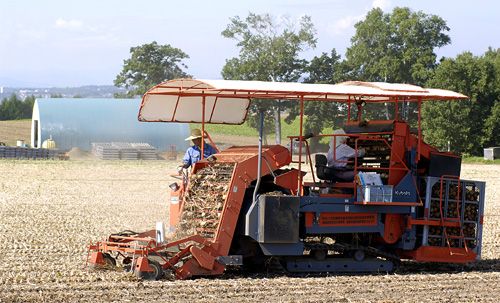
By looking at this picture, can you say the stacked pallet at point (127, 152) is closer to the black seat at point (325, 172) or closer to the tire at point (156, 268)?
the black seat at point (325, 172)

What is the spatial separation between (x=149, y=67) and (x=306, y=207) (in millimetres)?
56940

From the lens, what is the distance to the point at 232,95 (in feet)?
31.9

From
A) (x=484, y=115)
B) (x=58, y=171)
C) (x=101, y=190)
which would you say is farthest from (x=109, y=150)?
(x=484, y=115)

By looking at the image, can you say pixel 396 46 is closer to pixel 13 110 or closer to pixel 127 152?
pixel 127 152

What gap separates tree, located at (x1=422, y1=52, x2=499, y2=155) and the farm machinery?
35297mm

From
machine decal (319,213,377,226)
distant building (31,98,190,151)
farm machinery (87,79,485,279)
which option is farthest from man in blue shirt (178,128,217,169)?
distant building (31,98,190,151)

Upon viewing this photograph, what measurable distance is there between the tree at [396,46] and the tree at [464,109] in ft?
8.94

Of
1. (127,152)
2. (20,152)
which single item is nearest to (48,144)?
(20,152)

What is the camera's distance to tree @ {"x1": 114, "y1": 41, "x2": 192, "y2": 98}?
210 ft

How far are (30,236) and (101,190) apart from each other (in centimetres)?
1019

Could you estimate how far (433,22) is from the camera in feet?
166

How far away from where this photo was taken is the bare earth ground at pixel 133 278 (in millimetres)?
7594

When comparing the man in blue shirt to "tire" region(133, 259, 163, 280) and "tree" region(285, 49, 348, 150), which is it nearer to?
"tire" region(133, 259, 163, 280)

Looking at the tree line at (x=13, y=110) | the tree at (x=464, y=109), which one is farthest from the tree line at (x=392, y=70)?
the tree line at (x=13, y=110)
